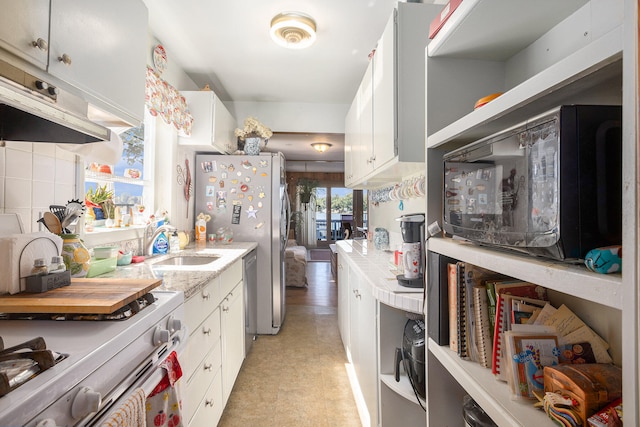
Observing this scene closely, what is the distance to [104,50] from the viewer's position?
1303 mm

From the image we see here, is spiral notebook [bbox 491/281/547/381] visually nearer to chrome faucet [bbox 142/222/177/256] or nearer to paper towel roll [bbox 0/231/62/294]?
paper towel roll [bbox 0/231/62/294]

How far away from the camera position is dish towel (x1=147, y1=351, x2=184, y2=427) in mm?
984

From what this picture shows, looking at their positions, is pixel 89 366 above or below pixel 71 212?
below

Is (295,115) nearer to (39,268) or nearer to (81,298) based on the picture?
(39,268)

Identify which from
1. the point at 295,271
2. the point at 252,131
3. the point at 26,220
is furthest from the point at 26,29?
the point at 295,271

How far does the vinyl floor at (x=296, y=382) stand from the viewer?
195 cm

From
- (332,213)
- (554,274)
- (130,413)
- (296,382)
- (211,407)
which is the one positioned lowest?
(296,382)

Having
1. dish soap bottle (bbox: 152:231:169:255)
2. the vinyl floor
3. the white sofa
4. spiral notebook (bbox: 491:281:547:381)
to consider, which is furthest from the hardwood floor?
spiral notebook (bbox: 491:281:547:381)

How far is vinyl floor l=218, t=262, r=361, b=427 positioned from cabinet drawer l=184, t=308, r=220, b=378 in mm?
567

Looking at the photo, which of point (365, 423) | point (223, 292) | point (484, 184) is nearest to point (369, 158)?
point (223, 292)

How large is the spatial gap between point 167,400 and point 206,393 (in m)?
0.68

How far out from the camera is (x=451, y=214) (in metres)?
0.93

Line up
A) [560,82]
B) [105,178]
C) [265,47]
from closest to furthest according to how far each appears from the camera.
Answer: [560,82], [105,178], [265,47]

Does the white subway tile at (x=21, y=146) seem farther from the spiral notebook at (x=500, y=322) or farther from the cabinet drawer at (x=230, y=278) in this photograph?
the spiral notebook at (x=500, y=322)
